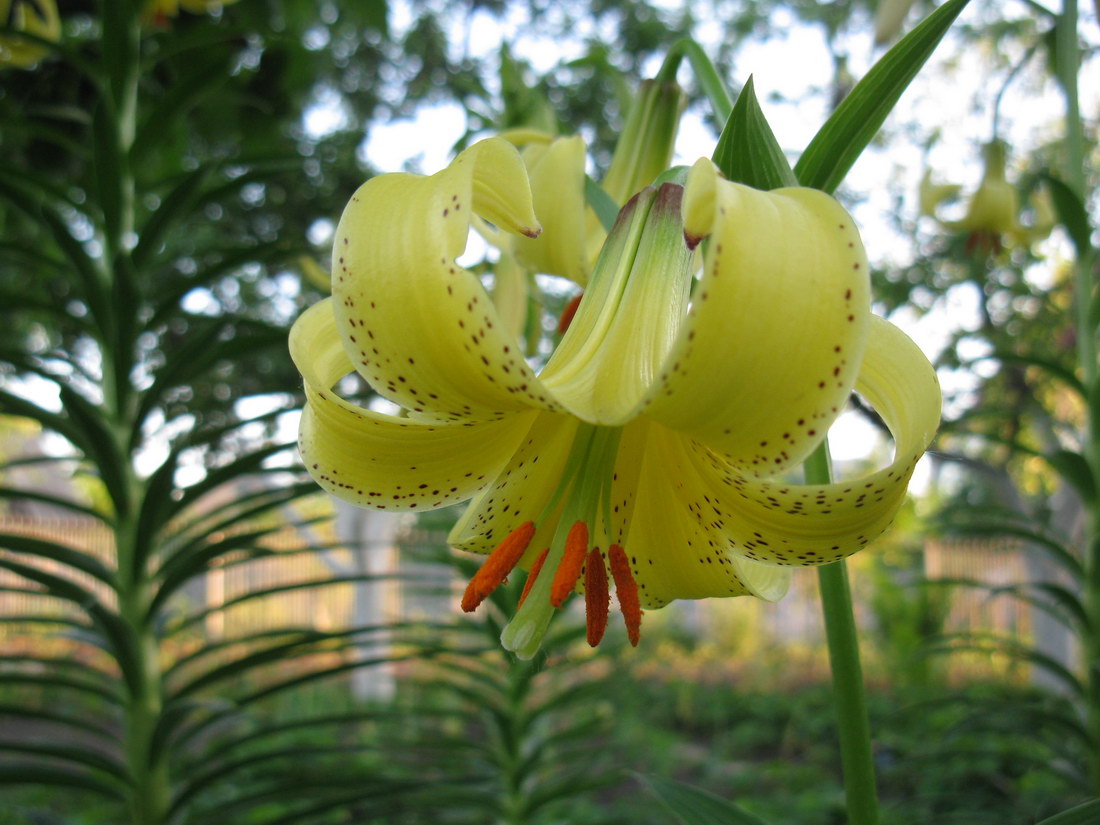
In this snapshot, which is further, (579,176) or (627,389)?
(579,176)

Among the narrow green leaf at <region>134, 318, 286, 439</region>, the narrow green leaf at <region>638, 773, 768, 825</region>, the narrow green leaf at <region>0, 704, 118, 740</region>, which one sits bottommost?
the narrow green leaf at <region>638, 773, 768, 825</region>

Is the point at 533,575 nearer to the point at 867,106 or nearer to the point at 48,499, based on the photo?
the point at 867,106

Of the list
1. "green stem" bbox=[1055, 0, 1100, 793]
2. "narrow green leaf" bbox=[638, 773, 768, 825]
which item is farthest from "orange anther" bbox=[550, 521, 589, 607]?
"green stem" bbox=[1055, 0, 1100, 793]

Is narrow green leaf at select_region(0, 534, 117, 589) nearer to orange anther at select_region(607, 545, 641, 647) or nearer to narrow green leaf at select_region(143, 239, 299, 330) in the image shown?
narrow green leaf at select_region(143, 239, 299, 330)

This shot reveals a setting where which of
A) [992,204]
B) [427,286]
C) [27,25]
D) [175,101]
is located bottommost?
[427,286]

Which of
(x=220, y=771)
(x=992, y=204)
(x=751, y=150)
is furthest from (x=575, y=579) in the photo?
(x=992, y=204)

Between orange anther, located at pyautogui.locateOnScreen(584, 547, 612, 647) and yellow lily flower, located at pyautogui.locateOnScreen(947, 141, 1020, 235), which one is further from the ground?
yellow lily flower, located at pyautogui.locateOnScreen(947, 141, 1020, 235)

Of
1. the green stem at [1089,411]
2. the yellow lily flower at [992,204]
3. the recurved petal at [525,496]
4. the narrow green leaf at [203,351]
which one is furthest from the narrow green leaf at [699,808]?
the yellow lily flower at [992,204]
